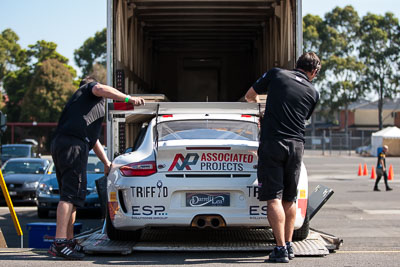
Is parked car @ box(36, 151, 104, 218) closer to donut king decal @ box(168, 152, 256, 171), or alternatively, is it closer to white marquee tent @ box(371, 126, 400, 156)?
donut king decal @ box(168, 152, 256, 171)

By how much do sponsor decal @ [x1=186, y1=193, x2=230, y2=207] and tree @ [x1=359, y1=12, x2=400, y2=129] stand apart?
222ft

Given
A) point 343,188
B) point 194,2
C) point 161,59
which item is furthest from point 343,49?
point 194,2

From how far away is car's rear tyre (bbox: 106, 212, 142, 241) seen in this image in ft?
22.2

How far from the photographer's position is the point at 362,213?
1409cm

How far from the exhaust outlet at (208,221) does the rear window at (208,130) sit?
1.01m

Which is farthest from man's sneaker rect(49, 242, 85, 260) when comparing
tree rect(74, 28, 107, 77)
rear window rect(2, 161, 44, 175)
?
tree rect(74, 28, 107, 77)

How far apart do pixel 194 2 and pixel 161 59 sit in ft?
16.7

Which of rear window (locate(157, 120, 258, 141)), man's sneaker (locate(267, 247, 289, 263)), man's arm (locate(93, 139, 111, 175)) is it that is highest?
rear window (locate(157, 120, 258, 141))

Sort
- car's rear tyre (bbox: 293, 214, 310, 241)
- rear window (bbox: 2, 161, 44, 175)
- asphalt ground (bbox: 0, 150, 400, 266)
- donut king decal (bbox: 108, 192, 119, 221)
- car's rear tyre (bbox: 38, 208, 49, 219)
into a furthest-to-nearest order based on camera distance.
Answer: rear window (bbox: 2, 161, 44, 175) < car's rear tyre (bbox: 38, 208, 49, 219) < car's rear tyre (bbox: 293, 214, 310, 241) < donut king decal (bbox: 108, 192, 119, 221) < asphalt ground (bbox: 0, 150, 400, 266)

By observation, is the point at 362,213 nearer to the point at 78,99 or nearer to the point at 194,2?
the point at 194,2

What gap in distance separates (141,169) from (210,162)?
0.68 metres

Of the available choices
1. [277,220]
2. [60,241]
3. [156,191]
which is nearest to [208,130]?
[156,191]

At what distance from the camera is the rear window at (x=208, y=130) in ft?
23.5

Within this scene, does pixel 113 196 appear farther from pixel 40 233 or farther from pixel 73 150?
pixel 40 233
